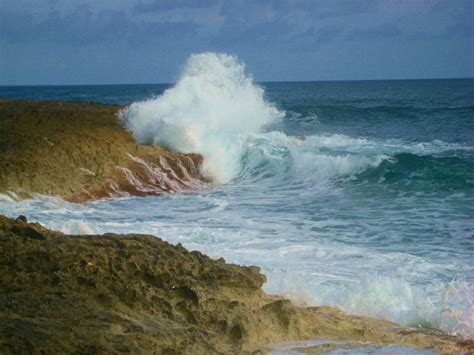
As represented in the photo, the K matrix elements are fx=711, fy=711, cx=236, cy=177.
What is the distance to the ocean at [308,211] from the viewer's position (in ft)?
23.5

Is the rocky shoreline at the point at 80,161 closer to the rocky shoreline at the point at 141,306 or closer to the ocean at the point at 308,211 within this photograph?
the ocean at the point at 308,211

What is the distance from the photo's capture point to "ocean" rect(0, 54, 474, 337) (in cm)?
716

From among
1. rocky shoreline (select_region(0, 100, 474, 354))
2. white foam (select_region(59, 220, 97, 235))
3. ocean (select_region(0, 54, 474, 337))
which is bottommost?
ocean (select_region(0, 54, 474, 337))

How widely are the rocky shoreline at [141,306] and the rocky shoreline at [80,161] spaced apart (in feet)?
23.2

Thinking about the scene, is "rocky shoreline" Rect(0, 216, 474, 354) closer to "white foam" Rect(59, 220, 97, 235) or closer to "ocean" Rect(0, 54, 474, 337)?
"ocean" Rect(0, 54, 474, 337)

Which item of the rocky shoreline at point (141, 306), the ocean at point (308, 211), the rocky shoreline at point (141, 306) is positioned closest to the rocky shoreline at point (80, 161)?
the ocean at point (308, 211)

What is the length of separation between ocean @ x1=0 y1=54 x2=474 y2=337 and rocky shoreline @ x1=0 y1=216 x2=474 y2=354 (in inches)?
44.5

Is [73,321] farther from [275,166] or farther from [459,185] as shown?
[275,166]

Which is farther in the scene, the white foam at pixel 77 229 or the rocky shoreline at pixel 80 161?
the rocky shoreline at pixel 80 161

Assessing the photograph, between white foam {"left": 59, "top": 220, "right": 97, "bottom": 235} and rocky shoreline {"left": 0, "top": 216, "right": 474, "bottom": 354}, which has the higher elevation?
rocky shoreline {"left": 0, "top": 216, "right": 474, "bottom": 354}

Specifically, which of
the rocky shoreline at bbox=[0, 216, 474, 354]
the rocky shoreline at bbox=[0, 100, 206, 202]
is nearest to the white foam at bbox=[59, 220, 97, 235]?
the rocky shoreline at bbox=[0, 216, 474, 354]

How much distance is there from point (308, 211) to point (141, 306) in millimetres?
7930

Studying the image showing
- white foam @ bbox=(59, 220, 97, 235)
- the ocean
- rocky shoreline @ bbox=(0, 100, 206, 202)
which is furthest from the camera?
rocky shoreline @ bbox=(0, 100, 206, 202)

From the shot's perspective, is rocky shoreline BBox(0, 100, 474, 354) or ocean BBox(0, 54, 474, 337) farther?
ocean BBox(0, 54, 474, 337)
